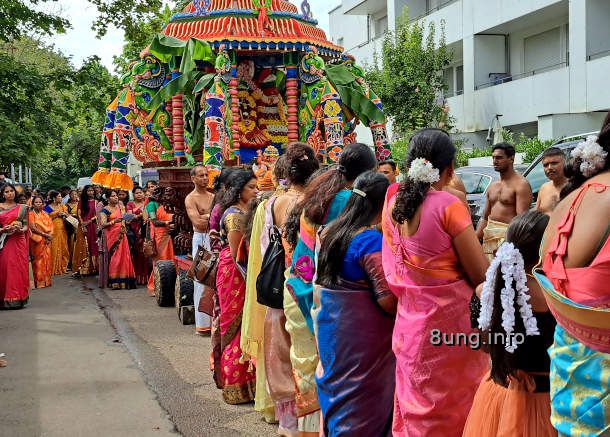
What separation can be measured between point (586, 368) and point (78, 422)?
161 inches

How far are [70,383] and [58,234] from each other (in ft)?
31.3

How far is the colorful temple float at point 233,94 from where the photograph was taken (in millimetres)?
10031

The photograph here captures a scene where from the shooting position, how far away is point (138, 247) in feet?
42.5

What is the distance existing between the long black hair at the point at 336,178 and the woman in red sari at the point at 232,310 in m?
1.54

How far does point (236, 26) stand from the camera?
10.5 metres

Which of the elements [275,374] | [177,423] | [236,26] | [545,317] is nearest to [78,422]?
[177,423]

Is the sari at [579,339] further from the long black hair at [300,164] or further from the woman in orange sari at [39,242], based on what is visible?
the woman in orange sari at [39,242]

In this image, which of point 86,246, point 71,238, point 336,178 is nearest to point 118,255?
point 86,246

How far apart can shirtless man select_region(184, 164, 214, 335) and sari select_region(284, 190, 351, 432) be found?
12.7ft

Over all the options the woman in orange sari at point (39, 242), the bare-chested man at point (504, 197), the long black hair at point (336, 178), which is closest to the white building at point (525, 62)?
the bare-chested man at point (504, 197)

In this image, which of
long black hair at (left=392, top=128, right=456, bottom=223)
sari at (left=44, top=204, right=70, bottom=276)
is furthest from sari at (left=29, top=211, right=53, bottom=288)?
long black hair at (left=392, top=128, right=456, bottom=223)

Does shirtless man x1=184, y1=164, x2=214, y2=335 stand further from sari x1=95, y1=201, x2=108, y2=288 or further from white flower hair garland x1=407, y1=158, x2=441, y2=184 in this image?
white flower hair garland x1=407, y1=158, x2=441, y2=184

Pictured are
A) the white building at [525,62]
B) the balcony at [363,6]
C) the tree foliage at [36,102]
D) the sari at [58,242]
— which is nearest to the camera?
the tree foliage at [36,102]

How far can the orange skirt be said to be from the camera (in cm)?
268
